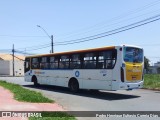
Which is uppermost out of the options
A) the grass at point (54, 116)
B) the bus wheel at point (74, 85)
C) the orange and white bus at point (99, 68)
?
the orange and white bus at point (99, 68)

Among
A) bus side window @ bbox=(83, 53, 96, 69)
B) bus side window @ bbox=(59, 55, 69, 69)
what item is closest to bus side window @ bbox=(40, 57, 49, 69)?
bus side window @ bbox=(59, 55, 69, 69)

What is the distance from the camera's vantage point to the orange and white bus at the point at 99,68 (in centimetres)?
1752

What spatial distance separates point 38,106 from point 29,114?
229 cm

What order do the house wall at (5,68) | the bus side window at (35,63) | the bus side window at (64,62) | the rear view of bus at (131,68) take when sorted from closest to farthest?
the rear view of bus at (131,68), the bus side window at (64,62), the bus side window at (35,63), the house wall at (5,68)

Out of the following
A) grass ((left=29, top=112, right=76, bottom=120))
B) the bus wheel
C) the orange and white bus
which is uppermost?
the orange and white bus

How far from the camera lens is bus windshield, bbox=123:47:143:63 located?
17.7 m

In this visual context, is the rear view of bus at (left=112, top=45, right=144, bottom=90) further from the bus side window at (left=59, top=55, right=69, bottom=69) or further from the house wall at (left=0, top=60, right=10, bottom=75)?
the house wall at (left=0, top=60, right=10, bottom=75)

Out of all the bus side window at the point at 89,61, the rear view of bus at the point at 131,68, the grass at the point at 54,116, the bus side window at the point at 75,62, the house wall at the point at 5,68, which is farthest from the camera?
the house wall at the point at 5,68

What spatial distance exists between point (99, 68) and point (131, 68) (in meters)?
1.88

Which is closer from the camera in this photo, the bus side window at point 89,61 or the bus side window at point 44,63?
the bus side window at point 89,61

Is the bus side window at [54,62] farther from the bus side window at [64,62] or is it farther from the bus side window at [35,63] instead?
the bus side window at [35,63]

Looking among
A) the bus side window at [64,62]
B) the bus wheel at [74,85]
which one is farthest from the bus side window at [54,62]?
the bus wheel at [74,85]

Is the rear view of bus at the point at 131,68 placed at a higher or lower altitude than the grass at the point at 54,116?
higher

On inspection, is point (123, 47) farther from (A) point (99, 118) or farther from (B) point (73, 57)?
(A) point (99, 118)
